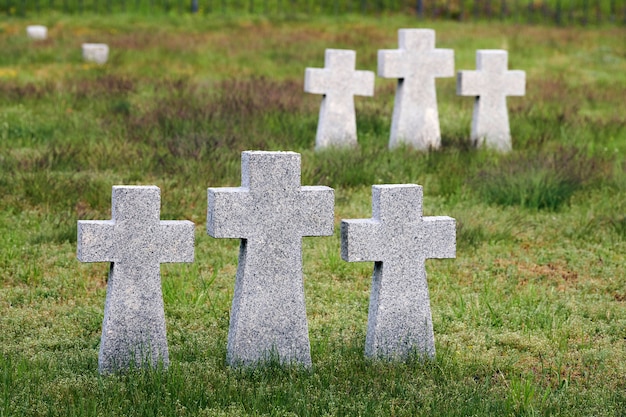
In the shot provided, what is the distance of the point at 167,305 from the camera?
5.73 metres

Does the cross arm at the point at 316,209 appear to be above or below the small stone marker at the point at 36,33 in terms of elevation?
above

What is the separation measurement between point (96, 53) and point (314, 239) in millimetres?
9113

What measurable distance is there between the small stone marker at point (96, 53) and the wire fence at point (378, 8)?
7452 millimetres

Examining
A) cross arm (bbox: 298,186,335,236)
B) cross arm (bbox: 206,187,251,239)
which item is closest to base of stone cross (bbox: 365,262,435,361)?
cross arm (bbox: 298,186,335,236)

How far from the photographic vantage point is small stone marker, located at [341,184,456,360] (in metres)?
4.61

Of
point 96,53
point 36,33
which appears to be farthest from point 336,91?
point 36,33

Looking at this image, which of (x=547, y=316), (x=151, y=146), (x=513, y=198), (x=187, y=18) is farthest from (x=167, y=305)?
(x=187, y=18)

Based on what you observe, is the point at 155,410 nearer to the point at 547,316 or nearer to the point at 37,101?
the point at 547,316

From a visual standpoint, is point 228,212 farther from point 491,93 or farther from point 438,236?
point 491,93

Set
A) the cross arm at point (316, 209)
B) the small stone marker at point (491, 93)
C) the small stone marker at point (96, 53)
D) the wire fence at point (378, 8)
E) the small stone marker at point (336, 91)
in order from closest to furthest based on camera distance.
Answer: the cross arm at point (316, 209), the small stone marker at point (336, 91), the small stone marker at point (491, 93), the small stone marker at point (96, 53), the wire fence at point (378, 8)

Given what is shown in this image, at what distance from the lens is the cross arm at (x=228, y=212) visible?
445cm

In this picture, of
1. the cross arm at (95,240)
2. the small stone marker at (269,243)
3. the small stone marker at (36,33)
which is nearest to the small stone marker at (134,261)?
the cross arm at (95,240)

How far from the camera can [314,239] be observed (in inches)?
294

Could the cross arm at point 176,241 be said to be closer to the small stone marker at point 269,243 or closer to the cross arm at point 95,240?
the small stone marker at point 269,243
